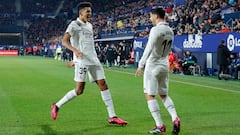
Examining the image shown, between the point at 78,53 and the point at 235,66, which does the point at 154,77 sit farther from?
the point at 235,66

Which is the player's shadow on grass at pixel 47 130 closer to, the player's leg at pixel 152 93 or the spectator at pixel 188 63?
the player's leg at pixel 152 93

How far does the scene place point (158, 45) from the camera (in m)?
7.88

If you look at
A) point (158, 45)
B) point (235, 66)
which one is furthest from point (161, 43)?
point (235, 66)

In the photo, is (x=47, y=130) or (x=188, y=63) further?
(x=188, y=63)

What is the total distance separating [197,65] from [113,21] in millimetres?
31338

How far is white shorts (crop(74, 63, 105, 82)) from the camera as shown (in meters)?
9.02

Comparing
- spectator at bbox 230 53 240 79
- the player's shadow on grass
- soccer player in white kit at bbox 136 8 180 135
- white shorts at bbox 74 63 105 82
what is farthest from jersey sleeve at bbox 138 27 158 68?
spectator at bbox 230 53 240 79

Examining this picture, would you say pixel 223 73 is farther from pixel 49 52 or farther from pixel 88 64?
pixel 49 52

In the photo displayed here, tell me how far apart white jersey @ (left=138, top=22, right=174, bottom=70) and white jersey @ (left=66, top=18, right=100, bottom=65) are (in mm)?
1401

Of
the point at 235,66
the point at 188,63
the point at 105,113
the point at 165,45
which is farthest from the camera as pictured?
the point at 188,63

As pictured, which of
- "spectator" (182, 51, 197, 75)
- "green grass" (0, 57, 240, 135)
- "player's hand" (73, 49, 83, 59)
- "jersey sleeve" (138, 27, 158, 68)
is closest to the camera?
"jersey sleeve" (138, 27, 158, 68)

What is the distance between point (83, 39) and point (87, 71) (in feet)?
2.09

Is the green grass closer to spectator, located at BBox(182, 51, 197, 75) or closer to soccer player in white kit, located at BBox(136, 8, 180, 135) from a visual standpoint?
soccer player in white kit, located at BBox(136, 8, 180, 135)

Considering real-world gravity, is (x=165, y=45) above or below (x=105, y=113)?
above
